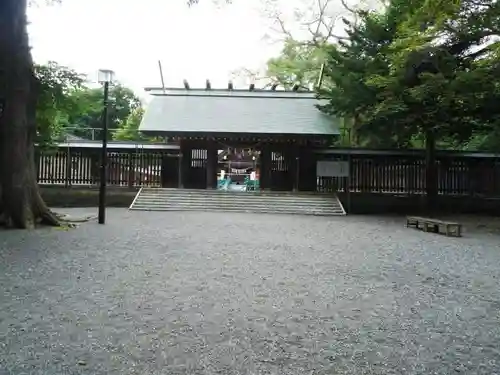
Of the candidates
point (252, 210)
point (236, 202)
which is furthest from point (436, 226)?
point (236, 202)

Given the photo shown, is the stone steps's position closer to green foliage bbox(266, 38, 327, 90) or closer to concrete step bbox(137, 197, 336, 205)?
concrete step bbox(137, 197, 336, 205)

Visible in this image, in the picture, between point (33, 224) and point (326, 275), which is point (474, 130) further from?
point (33, 224)

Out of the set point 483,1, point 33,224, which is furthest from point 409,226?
point 33,224

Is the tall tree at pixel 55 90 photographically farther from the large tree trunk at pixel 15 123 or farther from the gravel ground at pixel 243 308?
the gravel ground at pixel 243 308

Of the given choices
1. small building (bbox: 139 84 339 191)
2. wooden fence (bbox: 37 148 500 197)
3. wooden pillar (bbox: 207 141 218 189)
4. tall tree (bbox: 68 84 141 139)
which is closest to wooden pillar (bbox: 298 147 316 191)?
small building (bbox: 139 84 339 191)

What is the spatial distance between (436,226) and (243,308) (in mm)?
8618

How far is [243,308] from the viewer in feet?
14.1

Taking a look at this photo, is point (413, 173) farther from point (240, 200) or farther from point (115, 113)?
point (115, 113)

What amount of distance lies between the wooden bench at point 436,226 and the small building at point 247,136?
21.0 ft

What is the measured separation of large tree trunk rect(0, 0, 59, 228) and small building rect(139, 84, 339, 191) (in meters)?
8.01

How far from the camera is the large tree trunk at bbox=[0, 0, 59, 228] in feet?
32.7

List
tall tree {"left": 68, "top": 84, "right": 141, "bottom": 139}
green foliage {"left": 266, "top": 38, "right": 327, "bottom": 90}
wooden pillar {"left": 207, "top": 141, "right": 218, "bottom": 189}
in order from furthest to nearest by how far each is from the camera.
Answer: tall tree {"left": 68, "top": 84, "right": 141, "bottom": 139}
green foliage {"left": 266, "top": 38, "right": 327, "bottom": 90}
wooden pillar {"left": 207, "top": 141, "right": 218, "bottom": 189}

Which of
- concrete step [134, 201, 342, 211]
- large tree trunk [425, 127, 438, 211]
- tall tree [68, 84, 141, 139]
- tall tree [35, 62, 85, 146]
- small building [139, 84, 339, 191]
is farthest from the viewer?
tall tree [68, 84, 141, 139]

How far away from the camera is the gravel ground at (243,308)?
9.96ft
